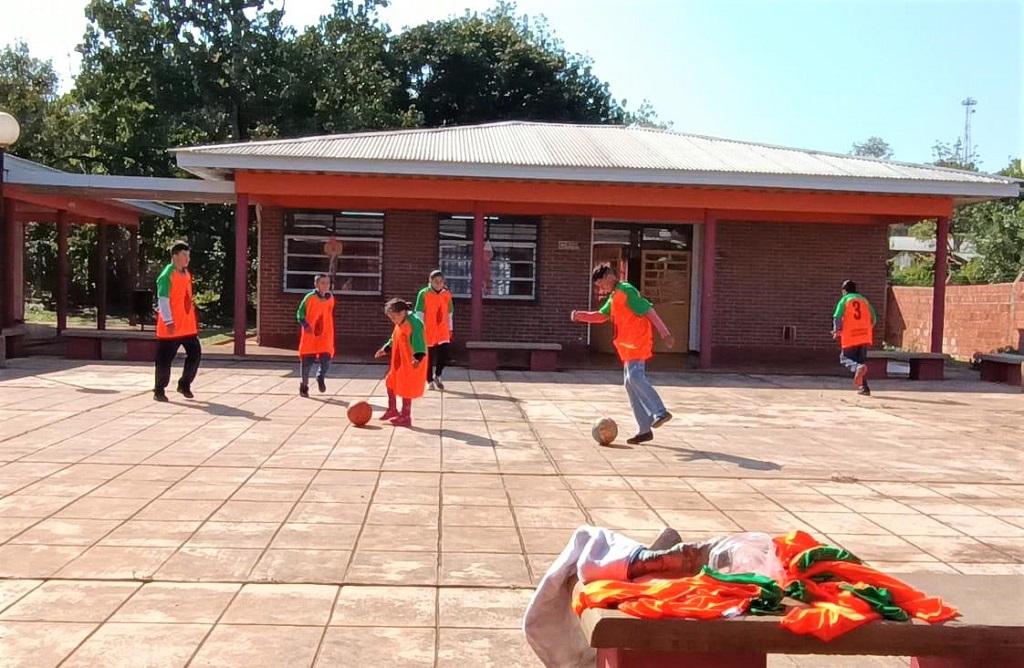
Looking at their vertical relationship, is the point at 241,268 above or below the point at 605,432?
above

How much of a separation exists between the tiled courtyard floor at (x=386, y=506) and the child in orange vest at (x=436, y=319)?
2.61ft

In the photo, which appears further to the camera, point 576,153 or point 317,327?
point 576,153

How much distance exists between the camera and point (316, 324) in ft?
39.1

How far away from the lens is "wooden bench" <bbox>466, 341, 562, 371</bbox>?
16109 millimetres

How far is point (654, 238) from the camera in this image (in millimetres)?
19672

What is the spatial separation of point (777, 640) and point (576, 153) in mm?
14947

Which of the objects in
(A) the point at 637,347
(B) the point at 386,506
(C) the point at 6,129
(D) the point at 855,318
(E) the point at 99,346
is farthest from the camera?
(E) the point at 99,346

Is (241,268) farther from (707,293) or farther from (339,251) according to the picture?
(707,293)

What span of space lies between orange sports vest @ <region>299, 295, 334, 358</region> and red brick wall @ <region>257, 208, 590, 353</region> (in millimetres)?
6230

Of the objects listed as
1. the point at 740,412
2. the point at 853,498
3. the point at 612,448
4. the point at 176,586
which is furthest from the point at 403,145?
the point at 176,586

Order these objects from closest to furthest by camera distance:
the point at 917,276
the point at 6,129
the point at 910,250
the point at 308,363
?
the point at 308,363, the point at 6,129, the point at 917,276, the point at 910,250

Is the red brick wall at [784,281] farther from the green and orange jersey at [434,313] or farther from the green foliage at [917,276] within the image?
the green foliage at [917,276]

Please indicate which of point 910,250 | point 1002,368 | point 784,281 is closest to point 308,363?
point 784,281

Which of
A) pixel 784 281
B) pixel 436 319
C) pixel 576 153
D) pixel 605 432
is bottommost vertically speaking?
pixel 605 432
